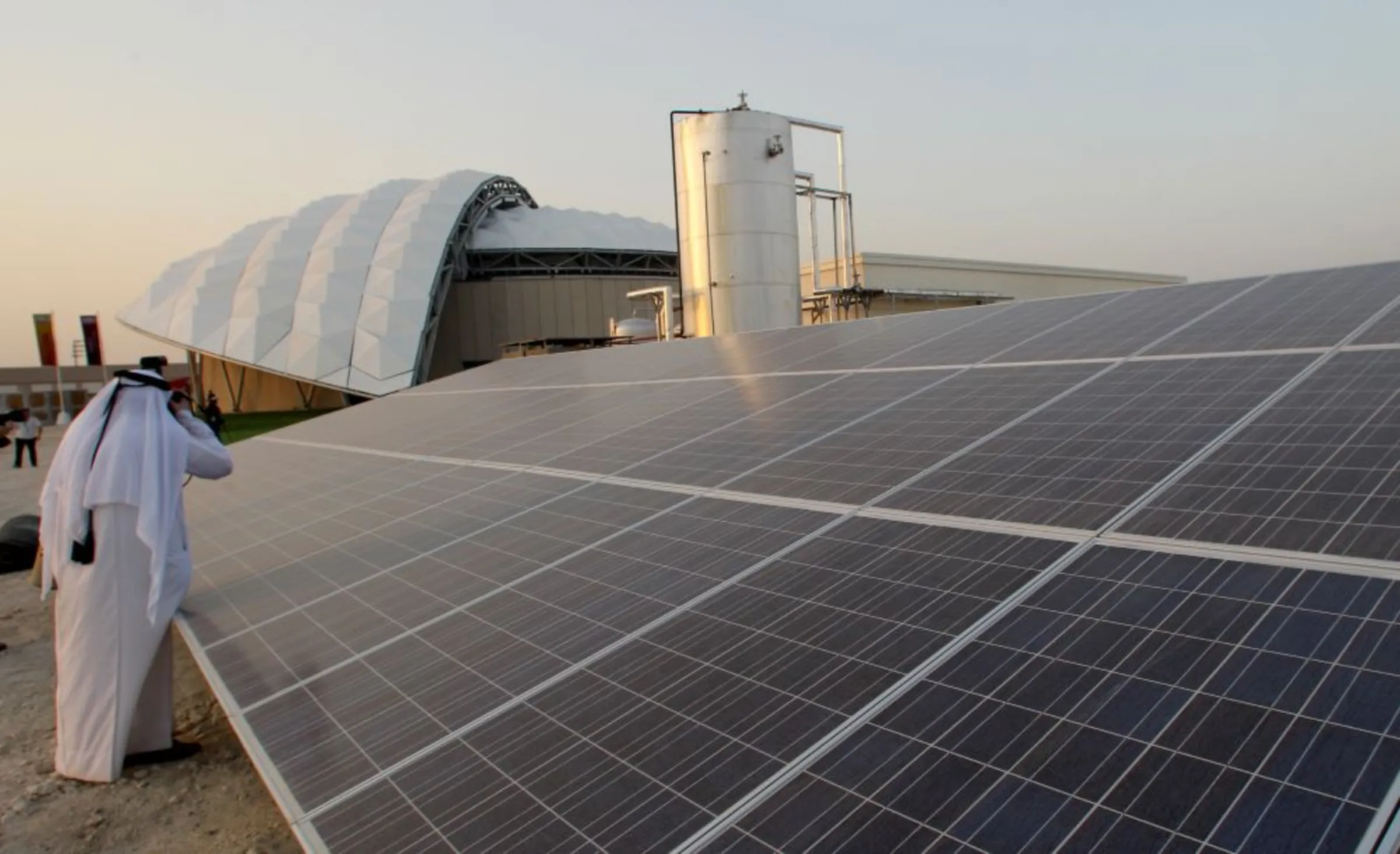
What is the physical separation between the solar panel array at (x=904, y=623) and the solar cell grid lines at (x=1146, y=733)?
1cm

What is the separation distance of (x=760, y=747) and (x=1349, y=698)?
174cm

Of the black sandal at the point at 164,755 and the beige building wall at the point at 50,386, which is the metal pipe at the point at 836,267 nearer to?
the black sandal at the point at 164,755

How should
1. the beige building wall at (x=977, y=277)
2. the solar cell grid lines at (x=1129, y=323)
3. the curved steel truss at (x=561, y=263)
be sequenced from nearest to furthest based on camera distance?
the solar cell grid lines at (x=1129, y=323) → the beige building wall at (x=977, y=277) → the curved steel truss at (x=561, y=263)

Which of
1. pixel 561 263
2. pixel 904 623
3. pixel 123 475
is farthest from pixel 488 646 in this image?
pixel 561 263

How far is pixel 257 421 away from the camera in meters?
44.6

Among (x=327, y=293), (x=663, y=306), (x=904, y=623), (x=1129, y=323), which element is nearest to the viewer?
(x=904, y=623)

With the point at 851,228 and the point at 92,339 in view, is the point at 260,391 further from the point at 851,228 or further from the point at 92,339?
the point at 851,228

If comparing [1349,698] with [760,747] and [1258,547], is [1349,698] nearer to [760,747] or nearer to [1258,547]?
[1258,547]

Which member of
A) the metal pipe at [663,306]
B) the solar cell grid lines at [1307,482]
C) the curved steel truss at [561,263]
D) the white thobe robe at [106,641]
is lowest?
the white thobe robe at [106,641]

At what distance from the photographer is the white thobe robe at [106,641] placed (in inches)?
228

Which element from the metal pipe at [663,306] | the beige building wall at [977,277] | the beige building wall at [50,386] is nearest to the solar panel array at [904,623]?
the metal pipe at [663,306]

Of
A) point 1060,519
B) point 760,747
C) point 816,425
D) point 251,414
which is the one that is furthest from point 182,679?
point 251,414

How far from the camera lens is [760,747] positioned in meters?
3.01

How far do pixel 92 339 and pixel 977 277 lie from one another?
46.2m
